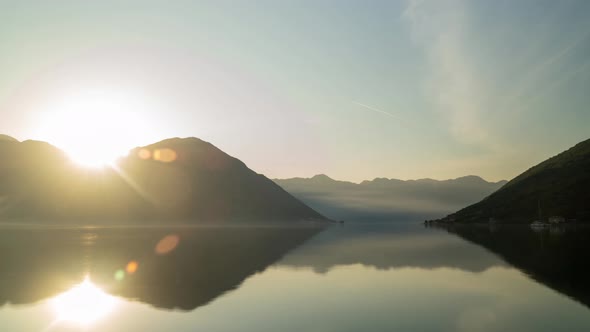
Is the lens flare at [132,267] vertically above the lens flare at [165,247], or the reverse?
the lens flare at [165,247]

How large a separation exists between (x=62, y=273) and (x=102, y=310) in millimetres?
23420

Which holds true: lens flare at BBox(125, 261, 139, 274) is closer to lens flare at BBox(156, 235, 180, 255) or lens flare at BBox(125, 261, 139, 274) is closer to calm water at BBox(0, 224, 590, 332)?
calm water at BBox(0, 224, 590, 332)

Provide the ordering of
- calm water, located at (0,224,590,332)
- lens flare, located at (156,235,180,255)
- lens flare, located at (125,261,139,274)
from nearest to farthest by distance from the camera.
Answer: calm water, located at (0,224,590,332) → lens flare, located at (125,261,139,274) → lens flare, located at (156,235,180,255)

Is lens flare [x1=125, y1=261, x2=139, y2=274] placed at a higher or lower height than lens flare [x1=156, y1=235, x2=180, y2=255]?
lower

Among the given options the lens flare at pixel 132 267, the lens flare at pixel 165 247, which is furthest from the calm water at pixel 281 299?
the lens flare at pixel 165 247

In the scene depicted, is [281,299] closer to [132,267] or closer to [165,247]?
[132,267]

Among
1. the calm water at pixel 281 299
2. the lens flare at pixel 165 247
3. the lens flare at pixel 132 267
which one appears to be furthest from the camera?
the lens flare at pixel 165 247

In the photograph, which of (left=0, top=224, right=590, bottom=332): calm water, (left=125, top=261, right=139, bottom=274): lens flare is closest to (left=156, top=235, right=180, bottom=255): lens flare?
(left=125, top=261, right=139, bottom=274): lens flare

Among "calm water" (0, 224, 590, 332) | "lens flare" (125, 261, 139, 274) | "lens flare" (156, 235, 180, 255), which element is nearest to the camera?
"calm water" (0, 224, 590, 332)

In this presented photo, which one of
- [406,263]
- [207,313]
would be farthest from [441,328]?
[406,263]

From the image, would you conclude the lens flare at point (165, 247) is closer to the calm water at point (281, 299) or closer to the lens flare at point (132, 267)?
the lens flare at point (132, 267)

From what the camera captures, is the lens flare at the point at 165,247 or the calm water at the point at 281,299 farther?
the lens flare at the point at 165,247

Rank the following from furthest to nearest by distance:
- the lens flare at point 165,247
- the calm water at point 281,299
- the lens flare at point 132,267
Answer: the lens flare at point 165,247 < the lens flare at point 132,267 < the calm water at point 281,299

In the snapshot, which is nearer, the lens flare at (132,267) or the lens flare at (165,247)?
the lens flare at (132,267)
